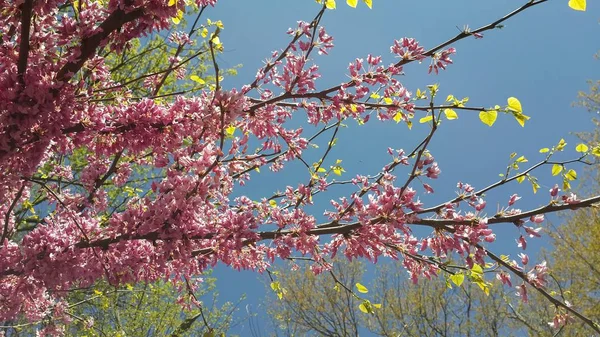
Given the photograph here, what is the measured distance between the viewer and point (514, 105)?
7.80 ft

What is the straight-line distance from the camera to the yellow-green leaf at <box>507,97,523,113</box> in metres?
2.34

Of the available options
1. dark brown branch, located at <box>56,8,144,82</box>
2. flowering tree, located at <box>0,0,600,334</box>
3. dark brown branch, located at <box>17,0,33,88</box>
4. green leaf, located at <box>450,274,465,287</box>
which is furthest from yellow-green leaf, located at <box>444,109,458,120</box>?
dark brown branch, located at <box>17,0,33,88</box>

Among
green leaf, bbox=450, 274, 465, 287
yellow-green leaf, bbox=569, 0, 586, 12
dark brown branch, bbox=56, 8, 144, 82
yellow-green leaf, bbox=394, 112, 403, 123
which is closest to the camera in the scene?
yellow-green leaf, bbox=569, 0, 586, 12

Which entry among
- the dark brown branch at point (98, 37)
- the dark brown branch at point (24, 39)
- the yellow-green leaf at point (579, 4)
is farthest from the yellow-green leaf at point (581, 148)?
the dark brown branch at point (24, 39)

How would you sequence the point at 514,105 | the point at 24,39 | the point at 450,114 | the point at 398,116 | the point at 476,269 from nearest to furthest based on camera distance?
the point at 24,39 → the point at 514,105 → the point at 476,269 → the point at 450,114 → the point at 398,116

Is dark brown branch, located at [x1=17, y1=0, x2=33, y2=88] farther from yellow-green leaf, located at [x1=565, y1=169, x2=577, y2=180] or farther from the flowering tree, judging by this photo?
yellow-green leaf, located at [x1=565, y1=169, x2=577, y2=180]

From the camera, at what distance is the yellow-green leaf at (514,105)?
2.34 metres

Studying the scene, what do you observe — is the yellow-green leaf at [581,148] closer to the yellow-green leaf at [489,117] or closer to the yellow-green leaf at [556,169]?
the yellow-green leaf at [556,169]

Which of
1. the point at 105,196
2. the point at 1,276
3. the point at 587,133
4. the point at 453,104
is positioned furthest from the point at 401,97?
the point at 587,133

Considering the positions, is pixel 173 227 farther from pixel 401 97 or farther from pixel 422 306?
pixel 422 306

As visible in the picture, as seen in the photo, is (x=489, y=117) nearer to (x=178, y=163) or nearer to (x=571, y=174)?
(x=571, y=174)

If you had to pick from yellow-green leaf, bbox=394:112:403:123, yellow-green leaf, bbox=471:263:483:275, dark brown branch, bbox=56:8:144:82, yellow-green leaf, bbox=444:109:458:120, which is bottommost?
yellow-green leaf, bbox=471:263:483:275

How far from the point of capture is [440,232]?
2451 mm

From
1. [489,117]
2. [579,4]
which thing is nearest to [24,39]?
[489,117]
